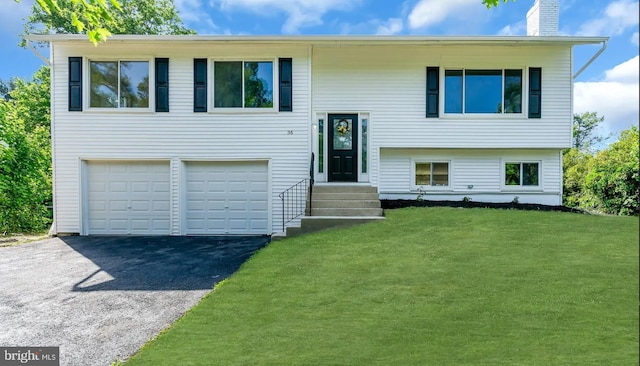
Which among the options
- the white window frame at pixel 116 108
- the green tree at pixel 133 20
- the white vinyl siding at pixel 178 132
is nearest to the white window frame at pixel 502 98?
the white vinyl siding at pixel 178 132

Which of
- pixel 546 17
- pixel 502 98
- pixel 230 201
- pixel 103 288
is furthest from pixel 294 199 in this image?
pixel 546 17

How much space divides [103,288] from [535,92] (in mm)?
11393

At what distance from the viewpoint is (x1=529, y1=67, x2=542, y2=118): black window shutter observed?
1070cm

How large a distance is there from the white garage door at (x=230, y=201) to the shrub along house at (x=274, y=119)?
1.5 inches

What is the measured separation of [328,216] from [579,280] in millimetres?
5082

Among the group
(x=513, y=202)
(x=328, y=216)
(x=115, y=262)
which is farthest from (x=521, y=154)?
(x=115, y=262)

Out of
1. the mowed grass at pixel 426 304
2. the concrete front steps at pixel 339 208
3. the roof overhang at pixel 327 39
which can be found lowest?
the mowed grass at pixel 426 304

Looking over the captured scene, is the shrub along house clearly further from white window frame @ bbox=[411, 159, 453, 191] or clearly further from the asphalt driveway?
the asphalt driveway

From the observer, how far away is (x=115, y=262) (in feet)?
24.4

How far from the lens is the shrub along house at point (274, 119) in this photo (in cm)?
1029

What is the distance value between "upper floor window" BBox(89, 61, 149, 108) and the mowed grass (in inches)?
240

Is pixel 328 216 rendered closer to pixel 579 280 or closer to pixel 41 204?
pixel 579 280

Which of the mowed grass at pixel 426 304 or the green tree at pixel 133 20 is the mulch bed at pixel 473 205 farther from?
the green tree at pixel 133 20

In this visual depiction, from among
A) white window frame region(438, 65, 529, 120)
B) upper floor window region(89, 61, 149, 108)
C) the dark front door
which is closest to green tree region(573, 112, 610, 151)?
white window frame region(438, 65, 529, 120)
